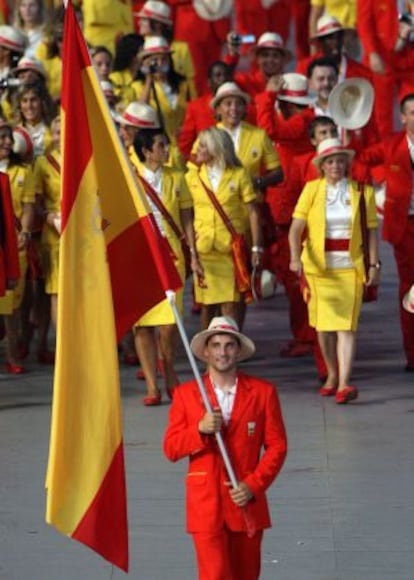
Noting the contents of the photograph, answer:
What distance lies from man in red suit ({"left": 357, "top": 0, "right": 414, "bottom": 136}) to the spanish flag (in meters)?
12.2

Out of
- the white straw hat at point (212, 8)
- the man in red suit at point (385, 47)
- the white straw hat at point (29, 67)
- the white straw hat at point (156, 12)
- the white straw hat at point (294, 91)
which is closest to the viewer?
the white straw hat at point (294, 91)

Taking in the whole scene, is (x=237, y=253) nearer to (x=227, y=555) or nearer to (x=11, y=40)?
A: (x=11, y=40)

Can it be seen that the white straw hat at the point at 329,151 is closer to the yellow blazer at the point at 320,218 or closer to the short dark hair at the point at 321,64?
the yellow blazer at the point at 320,218

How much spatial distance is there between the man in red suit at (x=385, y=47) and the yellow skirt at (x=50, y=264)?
645 cm

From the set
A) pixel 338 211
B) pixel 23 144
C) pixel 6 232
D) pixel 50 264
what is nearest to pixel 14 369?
pixel 50 264

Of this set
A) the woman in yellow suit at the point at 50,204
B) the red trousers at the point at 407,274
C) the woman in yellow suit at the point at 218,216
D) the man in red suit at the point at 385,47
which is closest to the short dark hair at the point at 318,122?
the woman in yellow suit at the point at 218,216

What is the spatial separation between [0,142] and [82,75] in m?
5.97

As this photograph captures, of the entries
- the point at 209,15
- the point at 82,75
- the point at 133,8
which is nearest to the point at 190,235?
A: the point at 82,75

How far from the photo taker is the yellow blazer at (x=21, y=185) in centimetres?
1614

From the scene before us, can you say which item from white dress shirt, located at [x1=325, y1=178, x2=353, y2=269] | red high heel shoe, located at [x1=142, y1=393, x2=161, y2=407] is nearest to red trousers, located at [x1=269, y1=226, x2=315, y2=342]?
white dress shirt, located at [x1=325, y1=178, x2=353, y2=269]

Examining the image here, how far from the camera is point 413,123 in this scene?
53.3ft

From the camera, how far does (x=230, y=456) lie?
32.7 ft

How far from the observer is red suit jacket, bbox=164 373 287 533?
9.91 m

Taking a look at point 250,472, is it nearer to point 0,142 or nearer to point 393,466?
point 393,466
